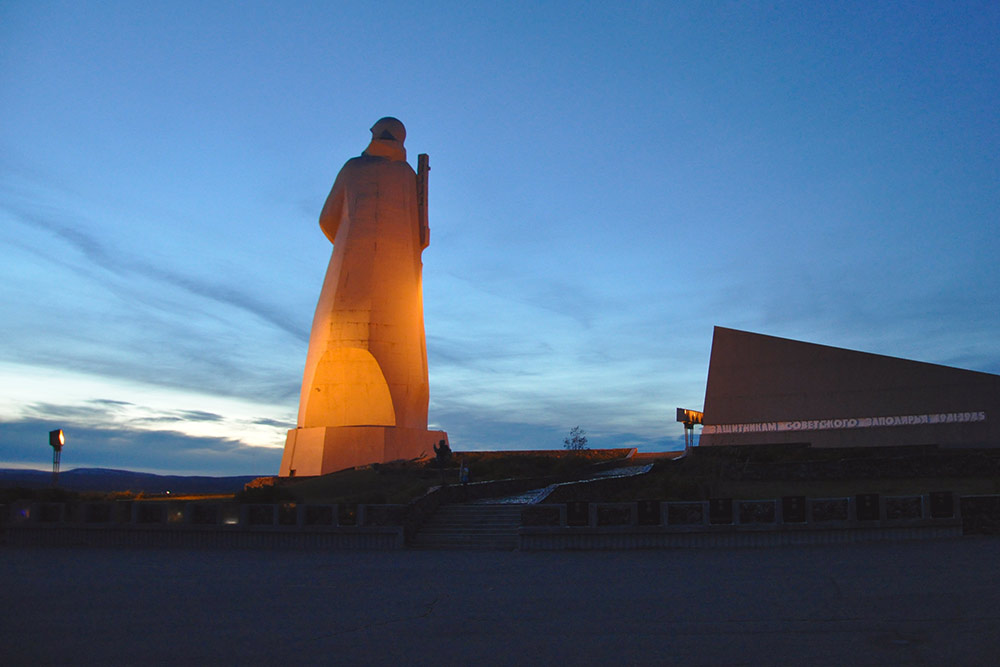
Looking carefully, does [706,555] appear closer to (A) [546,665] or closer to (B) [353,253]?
(A) [546,665]

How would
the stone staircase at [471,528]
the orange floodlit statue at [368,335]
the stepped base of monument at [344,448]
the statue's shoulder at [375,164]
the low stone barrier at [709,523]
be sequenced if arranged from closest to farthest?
the low stone barrier at [709,523] < the stone staircase at [471,528] < the stepped base of monument at [344,448] < the orange floodlit statue at [368,335] < the statue's shoulder at [375,164]

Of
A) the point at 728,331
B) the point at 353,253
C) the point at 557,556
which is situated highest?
the point at 353,253

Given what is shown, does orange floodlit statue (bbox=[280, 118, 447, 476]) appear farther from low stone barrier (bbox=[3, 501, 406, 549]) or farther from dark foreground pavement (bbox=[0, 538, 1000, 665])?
dark foreground pavement (bbox=[0, 538, 1000, 665])

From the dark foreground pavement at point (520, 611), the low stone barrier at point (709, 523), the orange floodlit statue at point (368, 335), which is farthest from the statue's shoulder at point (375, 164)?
the dark foreground pavement at point (520, 611)

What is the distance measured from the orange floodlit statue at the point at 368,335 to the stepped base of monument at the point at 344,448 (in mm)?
35

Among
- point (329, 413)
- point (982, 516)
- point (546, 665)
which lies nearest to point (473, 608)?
point (546, 665)

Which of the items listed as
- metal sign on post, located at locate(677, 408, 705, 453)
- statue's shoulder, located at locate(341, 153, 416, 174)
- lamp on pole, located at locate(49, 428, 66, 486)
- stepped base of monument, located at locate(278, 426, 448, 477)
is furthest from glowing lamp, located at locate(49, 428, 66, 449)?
metal sign on post, located at locate(677, 408, 705, 453)

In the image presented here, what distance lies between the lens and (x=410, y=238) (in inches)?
1298

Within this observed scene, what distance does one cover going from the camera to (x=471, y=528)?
1585 centimetres

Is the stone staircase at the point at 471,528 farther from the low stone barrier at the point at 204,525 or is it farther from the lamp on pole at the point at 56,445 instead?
the lamp on pole at the point at 56,445

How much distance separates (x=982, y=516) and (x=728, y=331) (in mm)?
19496

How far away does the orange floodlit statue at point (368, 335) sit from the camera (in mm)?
29703

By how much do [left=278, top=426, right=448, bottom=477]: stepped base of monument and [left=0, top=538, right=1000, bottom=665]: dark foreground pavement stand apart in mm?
17459

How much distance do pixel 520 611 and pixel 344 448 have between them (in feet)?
75.0
